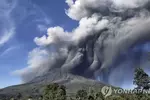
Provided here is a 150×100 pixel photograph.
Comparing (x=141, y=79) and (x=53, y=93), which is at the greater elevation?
(x=141, y=79)

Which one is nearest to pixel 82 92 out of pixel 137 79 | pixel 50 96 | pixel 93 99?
pixel 137 79

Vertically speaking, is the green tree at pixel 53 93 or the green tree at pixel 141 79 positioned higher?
the green tree at pixel 141 79

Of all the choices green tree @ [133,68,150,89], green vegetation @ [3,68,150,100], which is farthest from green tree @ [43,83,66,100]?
green tree @ [133,68,150,89]

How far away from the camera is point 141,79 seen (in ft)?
565

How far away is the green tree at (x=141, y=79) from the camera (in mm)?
171875

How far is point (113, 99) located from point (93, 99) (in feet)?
49.8

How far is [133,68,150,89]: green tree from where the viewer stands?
6767 inches

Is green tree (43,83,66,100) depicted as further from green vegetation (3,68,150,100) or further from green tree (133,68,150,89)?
green tree (133,68,150,89)

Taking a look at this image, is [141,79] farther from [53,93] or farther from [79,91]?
[53,93]

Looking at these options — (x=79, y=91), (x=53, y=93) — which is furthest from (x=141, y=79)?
(x=53, y=93)

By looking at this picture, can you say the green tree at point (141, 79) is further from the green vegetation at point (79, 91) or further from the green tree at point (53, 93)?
the green tree at point (53, 93)

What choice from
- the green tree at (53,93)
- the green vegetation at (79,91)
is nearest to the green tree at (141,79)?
the green vegetation at (79,91)

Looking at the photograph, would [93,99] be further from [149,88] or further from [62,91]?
[149,88]

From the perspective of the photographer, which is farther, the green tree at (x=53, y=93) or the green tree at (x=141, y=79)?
the green tree at (x=141, y=79)
